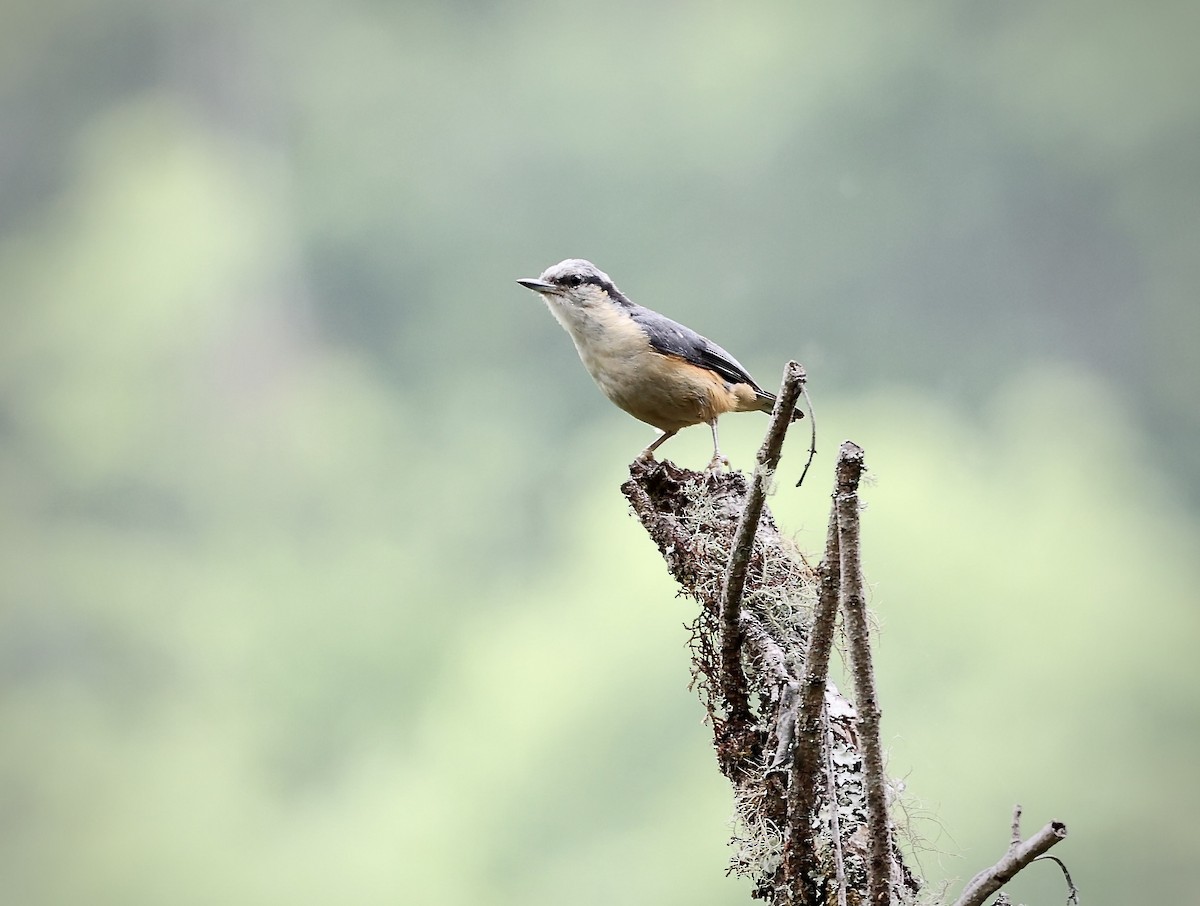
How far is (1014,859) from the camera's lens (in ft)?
4.98

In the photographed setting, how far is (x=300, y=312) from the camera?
6387 mm

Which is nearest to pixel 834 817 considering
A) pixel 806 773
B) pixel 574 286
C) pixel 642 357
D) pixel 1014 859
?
pixel 806 773

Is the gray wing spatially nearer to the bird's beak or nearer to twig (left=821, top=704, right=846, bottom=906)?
the bird's beak

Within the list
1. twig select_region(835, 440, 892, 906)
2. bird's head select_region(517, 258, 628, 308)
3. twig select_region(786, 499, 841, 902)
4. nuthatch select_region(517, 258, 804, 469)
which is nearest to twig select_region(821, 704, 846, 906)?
twig select_region(786, 499, 841, 902)

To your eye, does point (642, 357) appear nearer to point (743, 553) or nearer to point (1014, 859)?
point (743, 553)

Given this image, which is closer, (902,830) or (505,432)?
(902,830)

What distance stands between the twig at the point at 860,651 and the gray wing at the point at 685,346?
5.50 feet

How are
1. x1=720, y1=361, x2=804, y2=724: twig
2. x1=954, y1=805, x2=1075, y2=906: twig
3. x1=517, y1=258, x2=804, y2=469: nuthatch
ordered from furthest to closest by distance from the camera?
x1=517, y1=258, x2=804, y2=469: nuthatch → x1=720, y1=361, x2=804, y2=724: twig → x1=954, y1=805, x2=1075, y2=906: twig

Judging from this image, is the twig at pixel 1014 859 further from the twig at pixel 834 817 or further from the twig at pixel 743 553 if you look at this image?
the twig at pixel 743 553

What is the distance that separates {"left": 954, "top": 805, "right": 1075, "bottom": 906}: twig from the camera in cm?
146

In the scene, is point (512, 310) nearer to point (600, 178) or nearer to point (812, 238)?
point (600, 178)

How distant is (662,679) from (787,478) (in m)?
1.16

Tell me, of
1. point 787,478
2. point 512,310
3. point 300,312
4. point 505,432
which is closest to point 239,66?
point 300,312

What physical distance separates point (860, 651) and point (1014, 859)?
344 millimetres
